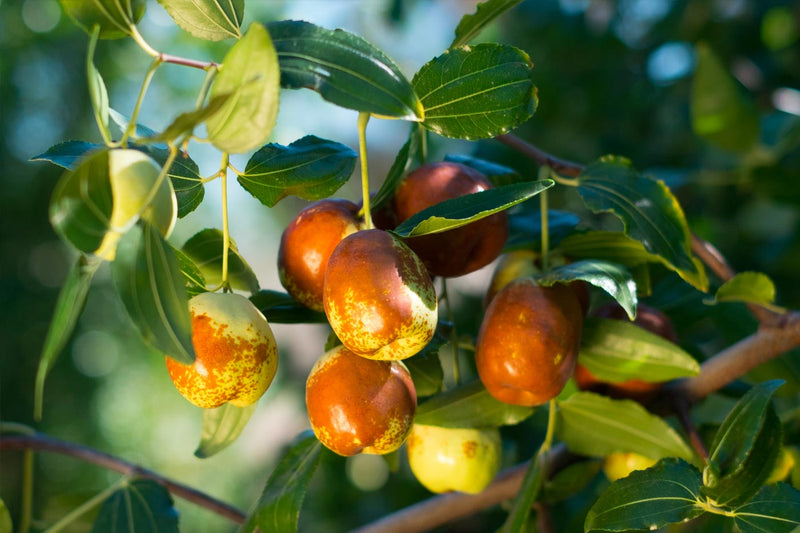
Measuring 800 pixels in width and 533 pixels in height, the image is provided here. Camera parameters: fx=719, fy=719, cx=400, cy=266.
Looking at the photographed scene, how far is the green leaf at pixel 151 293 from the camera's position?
32 centimetres

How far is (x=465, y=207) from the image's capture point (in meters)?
0.39

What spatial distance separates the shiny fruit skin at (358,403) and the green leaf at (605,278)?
12 cm

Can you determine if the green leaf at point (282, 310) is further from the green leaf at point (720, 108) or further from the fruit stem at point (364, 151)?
the green leaf at point (720, 108)

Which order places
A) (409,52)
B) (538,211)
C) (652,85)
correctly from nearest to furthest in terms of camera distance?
1. (538,211)
2. (652,85)
3. (409,52)

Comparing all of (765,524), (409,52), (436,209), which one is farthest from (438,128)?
(409,52)

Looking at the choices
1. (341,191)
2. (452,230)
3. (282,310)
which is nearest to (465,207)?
(452,230)

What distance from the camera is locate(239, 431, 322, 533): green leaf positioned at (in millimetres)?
477

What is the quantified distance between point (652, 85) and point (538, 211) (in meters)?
0.88

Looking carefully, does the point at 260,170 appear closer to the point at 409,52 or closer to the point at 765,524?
the point at 765,524

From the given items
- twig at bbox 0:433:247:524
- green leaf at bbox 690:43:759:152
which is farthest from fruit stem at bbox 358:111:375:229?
green leaf at bbox 690:43:759:152

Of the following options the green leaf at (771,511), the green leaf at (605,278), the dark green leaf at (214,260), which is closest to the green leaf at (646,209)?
the green leaf at (605,278)

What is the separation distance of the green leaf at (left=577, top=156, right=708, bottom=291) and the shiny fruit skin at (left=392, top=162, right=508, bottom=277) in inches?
3.0

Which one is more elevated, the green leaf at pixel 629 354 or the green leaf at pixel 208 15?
the green leaf at pixel 208 15

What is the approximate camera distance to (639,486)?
448mm
